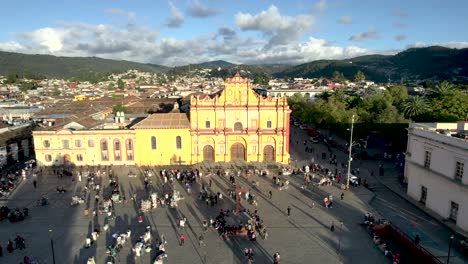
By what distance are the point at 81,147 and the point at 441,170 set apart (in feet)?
140

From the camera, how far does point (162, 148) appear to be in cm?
4691

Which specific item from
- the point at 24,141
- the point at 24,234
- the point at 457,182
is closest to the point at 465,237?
the point at 457,182

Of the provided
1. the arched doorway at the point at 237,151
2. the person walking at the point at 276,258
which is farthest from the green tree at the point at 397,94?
the person walking at the point at 276,258

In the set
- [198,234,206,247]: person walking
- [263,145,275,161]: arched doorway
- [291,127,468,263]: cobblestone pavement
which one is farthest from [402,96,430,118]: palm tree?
[198,234,206,247]: person walking

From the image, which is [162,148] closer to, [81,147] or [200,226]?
[81,147]

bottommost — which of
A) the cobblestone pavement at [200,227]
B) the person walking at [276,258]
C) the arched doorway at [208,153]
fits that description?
the cobblestone pavement at [200,227]

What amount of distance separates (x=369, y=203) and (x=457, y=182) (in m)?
8.31

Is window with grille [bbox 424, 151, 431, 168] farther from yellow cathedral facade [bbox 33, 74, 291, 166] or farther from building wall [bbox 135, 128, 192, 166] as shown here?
building wall [bbox 135, 128, 192, 166]

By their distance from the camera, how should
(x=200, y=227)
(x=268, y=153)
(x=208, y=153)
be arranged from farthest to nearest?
1. (x=268, y=153)
2. (x=208, y=153)
3. (x=200, y=227)

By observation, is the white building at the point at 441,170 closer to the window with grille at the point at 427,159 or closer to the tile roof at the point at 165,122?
the window with grille at the point at 427,159

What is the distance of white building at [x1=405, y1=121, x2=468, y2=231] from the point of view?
27.6 meters

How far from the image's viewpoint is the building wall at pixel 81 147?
148 ft

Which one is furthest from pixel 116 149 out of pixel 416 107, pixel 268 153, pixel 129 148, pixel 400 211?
pixel 416 107

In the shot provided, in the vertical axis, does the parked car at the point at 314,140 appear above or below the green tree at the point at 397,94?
below
